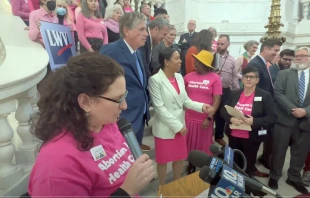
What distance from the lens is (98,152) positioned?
41.7 inches

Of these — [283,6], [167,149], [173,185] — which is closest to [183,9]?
[283,6]

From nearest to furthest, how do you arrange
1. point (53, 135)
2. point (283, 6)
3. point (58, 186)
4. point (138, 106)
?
point (58, 186) < point (53, 135) < point (138, 106) < point (283, 6)

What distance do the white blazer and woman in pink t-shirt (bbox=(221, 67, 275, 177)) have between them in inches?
29.7

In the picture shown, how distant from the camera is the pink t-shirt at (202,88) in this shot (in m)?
3.20

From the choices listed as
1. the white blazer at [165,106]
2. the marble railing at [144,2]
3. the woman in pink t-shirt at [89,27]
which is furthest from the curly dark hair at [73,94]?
the marble railing at [144,2]

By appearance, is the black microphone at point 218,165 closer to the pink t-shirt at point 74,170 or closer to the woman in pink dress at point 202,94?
the pink t-shirt at point 74,170

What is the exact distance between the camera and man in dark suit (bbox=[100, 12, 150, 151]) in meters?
2.30

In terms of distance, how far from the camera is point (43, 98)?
1075mm

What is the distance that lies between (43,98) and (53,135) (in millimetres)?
169

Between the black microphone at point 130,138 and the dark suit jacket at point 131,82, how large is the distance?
1013 millimetres

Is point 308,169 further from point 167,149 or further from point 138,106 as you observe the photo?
point 138,106

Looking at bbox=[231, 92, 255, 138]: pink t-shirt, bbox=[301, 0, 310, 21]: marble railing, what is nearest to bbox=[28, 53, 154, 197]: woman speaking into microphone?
bbox=[231, 92, 255, 138]: pink t-shirt

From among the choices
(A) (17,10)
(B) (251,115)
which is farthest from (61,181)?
(A) (17,10)

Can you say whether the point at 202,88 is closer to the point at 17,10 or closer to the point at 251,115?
the point at 251,115
